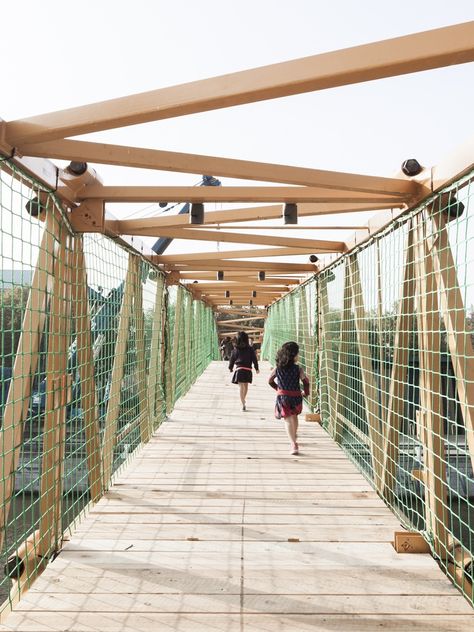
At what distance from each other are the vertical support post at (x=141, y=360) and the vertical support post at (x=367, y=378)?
76.4 inches

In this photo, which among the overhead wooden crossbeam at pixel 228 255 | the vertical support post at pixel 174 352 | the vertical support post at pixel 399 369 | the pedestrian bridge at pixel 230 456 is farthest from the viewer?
the vertical support post at pixel 174 352

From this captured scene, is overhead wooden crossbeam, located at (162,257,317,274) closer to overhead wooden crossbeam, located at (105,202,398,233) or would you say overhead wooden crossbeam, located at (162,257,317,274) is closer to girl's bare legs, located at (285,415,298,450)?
girl's bare legs, located at (285,415,298,450)

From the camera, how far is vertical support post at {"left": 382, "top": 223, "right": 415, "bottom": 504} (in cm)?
316

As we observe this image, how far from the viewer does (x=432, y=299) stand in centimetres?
284

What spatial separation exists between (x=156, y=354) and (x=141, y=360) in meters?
0.72

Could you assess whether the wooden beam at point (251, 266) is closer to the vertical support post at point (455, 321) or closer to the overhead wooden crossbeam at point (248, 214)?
the overhead wooden crossbeam at point (248, 214)

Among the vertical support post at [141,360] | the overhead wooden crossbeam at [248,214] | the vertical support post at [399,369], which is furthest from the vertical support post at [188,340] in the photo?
the vertical support post at [399,369]

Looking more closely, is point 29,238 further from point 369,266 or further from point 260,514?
point 369,266

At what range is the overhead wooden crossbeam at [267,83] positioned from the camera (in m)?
1.66

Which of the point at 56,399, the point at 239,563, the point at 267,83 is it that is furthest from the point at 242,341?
the point at 267,83

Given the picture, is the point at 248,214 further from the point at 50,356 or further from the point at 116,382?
the point at 50,356

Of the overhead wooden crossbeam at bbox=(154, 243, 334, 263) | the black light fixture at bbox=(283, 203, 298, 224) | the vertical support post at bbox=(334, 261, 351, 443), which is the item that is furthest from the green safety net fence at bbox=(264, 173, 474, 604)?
the overhead wooden crossbeam at bbox=(154, 243, 334, 263)

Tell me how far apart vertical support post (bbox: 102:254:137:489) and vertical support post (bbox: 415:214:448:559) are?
6.99ft

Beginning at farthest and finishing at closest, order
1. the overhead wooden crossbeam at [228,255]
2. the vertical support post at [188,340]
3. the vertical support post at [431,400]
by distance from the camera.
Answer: the vertical support post at [188,340]
the overhead wooden crossbeam at [228,255]
the vertical support post at [431,400]
